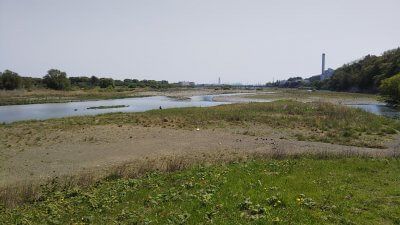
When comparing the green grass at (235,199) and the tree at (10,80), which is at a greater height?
the tree at (10,80)

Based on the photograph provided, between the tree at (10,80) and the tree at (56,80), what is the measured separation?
1347cm

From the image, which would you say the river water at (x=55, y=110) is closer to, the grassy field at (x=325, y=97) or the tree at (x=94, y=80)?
the grassy field at (x=325, y=97)

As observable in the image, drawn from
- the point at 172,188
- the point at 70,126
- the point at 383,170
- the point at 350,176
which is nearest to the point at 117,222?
the point at 172,188

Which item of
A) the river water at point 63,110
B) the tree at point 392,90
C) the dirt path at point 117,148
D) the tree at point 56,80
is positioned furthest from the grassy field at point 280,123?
the tree at point 56,80

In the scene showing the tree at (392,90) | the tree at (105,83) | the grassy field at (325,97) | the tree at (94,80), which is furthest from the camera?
the tree at (94,80)

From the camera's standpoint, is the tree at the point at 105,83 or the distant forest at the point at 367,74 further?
the tree at the point at 105,83

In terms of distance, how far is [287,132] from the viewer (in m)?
31.1

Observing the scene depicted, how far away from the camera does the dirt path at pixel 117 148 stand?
1903 centimetres

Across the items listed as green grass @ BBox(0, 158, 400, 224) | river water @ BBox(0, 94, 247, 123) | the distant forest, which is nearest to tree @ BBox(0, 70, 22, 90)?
river water @ BBox(0, 94, 247, 123)

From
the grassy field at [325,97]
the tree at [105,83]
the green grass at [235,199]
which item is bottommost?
the grassy field at [325,97]

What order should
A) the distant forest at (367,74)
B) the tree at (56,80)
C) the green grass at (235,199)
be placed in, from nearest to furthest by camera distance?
the green grass at (235,199), the distant forest at (367,74), the tree at (56,80)

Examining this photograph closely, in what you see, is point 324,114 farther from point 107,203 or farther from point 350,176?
point 107,203

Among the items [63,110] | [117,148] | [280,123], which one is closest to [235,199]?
[117,148]

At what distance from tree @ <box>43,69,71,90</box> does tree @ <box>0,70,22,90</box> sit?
13468 mm
